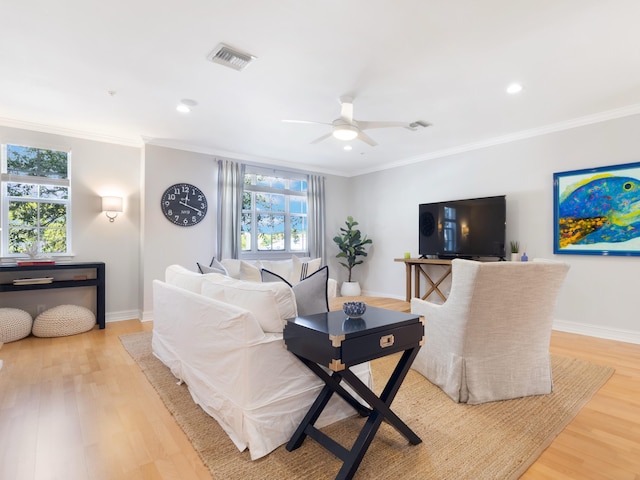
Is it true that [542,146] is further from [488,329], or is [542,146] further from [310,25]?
[310,25]

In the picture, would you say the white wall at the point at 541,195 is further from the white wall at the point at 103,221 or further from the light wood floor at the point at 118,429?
the white wall at the point at 103,221

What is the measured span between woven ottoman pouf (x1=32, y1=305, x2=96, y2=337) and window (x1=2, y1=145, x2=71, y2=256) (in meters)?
0.85

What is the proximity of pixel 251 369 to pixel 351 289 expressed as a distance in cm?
489

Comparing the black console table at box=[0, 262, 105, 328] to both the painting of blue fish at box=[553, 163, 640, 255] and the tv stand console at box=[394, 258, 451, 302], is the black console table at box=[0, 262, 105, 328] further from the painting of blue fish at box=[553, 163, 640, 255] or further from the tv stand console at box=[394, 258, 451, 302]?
the painting of blue fish at box=[553, 163, 640, 255]

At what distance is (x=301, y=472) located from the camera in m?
1.62

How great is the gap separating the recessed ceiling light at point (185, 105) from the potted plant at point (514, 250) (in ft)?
14.1

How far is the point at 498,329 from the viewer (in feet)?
7.54

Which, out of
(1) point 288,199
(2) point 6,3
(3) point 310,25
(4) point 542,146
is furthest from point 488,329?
(1) point 288,199

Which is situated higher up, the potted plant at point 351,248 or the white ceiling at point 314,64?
the white ceiling at point 314,64

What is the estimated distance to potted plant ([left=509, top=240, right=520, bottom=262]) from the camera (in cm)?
443

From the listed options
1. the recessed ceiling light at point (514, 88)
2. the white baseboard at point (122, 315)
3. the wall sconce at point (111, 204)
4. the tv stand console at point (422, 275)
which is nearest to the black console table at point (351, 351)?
the recessed ceiling light at point (514, 88)

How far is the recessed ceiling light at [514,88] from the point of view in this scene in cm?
318

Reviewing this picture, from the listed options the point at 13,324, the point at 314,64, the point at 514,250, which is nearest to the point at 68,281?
the point at 13,324

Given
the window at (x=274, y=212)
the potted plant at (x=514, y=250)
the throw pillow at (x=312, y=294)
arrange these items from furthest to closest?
the window at (x=274, y=212) → the potted plant at (x=514, y=250) → the throw pillow at (x=312, y=294)
